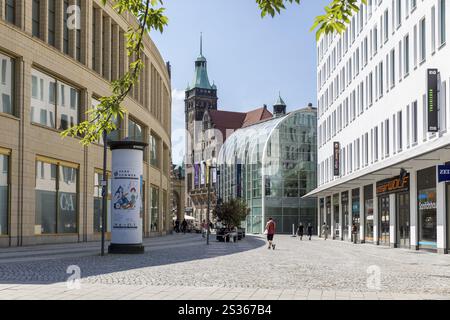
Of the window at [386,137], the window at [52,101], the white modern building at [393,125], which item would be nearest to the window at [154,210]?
the white modern building at [393,125]

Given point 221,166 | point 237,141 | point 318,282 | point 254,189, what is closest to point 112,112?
point 318,282

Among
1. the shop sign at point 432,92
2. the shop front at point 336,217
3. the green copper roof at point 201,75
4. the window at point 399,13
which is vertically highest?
the green copper roof at point 201,75

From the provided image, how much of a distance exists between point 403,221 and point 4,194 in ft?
67.7

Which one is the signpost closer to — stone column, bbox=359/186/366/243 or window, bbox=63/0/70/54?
window, bbox=63/0/70/54

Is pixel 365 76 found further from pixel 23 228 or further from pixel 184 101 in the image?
pixel 184 101

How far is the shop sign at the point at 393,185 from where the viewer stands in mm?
34656

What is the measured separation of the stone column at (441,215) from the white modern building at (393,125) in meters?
0.04

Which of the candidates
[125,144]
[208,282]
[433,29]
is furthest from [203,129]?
[208,282]

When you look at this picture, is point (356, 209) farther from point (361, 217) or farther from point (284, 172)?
point (284, 172)

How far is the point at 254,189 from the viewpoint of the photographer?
85.9 meters

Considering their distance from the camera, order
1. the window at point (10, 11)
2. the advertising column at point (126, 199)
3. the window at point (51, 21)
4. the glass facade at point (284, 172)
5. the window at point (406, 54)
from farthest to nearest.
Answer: the glass facade at point (284, 172) < the window at point (406, 54) < the window at point (51, 21) < the window at point (10, 11) < the advertising column at point (126, 199)

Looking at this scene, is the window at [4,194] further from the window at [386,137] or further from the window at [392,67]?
the window at [386,137]

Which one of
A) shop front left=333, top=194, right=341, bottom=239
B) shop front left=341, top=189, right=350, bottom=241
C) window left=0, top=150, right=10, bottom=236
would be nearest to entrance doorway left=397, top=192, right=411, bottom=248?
shop front left=341, top=189, right=350, bottom=241
